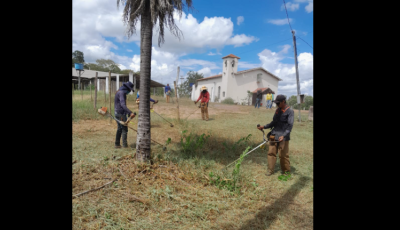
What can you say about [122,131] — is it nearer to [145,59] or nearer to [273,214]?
[145,59]

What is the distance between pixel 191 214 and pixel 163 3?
4166 mm

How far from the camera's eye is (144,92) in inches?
182

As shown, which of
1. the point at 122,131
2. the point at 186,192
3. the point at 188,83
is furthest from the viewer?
the point at 188,83

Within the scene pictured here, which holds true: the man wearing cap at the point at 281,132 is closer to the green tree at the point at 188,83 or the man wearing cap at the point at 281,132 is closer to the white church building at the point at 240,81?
the white church building at the point at 240,81

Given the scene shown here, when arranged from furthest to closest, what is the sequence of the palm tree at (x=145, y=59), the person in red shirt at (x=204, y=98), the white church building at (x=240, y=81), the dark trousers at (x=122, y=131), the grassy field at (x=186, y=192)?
the white church building at (x=240, y=81) < the person in red shirt at (x=204, y=98) < the dark trousers at (x=122, y=131) < the palm tree at (x=145, y=59) < the grassy field at (x=186, y=192)

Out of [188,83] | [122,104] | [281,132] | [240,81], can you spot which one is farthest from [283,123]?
[188,83]

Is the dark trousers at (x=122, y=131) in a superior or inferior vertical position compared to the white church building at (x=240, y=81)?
inferior

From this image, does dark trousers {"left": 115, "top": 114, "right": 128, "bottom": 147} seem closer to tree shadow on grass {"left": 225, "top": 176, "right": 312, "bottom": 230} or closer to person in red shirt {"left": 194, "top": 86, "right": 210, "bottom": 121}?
tree shadow on grass {"left": 225, "top": 176, "right": 312, "bottom": 230}

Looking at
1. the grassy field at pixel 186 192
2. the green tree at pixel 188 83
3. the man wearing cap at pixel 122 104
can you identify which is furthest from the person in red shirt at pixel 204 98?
the green tree at pixel 188 83

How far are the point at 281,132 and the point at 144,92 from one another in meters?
3.12

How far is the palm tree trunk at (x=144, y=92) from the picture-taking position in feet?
15.3

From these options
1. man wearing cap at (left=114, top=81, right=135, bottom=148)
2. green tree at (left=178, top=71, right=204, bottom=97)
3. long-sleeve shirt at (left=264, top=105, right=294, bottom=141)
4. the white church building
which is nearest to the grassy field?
man wearing cap at (left=114, top=81, right=135, bottom=148)
